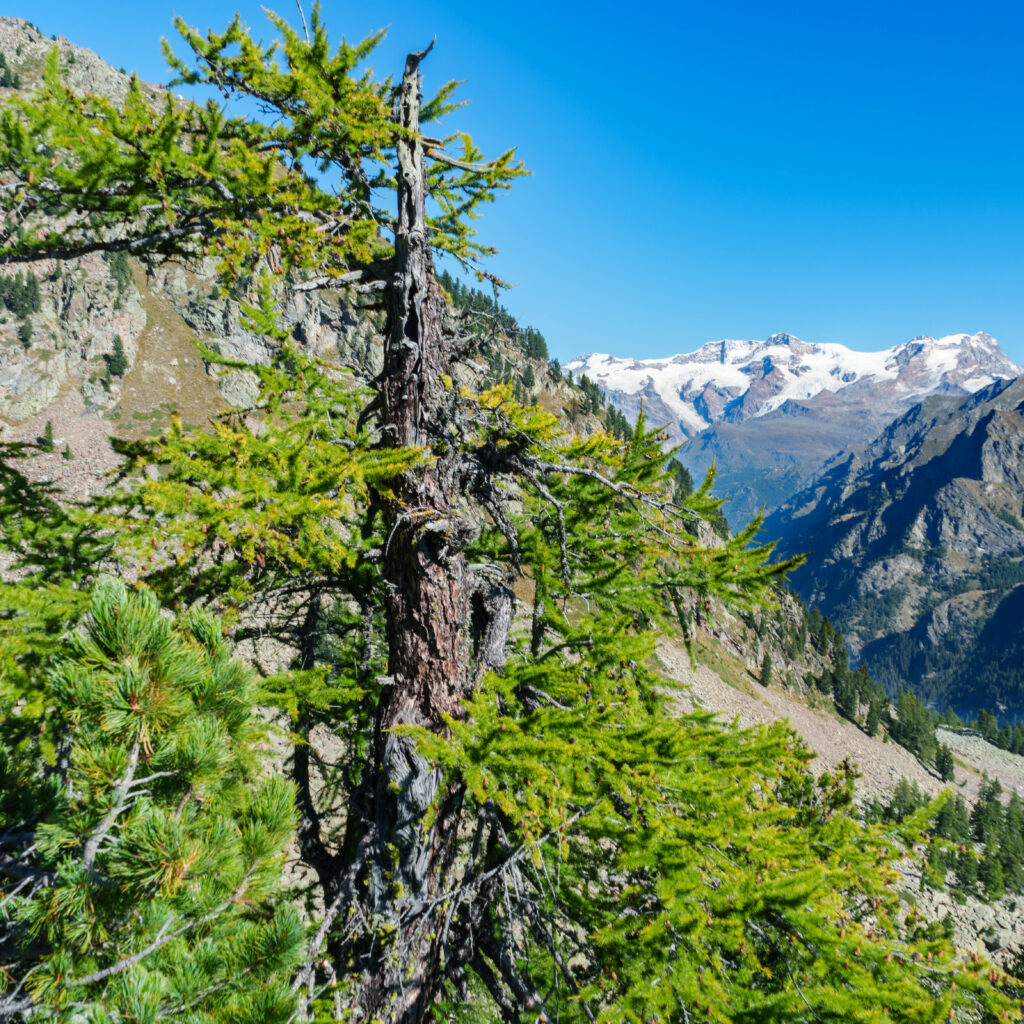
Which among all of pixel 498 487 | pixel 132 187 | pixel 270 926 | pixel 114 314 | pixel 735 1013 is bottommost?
pixel 735 1013

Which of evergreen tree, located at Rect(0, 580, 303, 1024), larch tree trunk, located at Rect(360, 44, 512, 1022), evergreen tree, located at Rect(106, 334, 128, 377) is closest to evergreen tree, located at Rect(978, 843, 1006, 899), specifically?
larch tree trunk, located at Rect(360, 44, 512, 1022)

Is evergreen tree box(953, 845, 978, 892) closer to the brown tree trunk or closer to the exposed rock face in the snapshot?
the brown tree trunk

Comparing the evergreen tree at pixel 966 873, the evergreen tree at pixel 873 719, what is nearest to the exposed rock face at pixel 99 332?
the evergreen tree at pixel 966 873

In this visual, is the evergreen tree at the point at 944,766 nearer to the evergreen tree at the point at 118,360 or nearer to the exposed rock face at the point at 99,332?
the exposed rock face at the point at 99,332

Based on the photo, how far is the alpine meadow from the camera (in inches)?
84.4

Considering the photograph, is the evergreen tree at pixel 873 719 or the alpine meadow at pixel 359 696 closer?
the alpine meadow at pixel 359 696

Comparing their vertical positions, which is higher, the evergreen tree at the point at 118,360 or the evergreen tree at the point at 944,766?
the evergreen tree at the point at 118,360

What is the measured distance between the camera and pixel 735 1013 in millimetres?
2965

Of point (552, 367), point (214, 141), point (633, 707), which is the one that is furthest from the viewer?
point (552, 367)

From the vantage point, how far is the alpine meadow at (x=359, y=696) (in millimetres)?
2143

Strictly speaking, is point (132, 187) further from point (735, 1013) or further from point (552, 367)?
point (552, 367)

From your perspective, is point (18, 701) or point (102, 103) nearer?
point (18, 701)

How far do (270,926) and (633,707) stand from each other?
2800 millimetres

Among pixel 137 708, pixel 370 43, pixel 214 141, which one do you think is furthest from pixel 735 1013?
pixel 370 43
